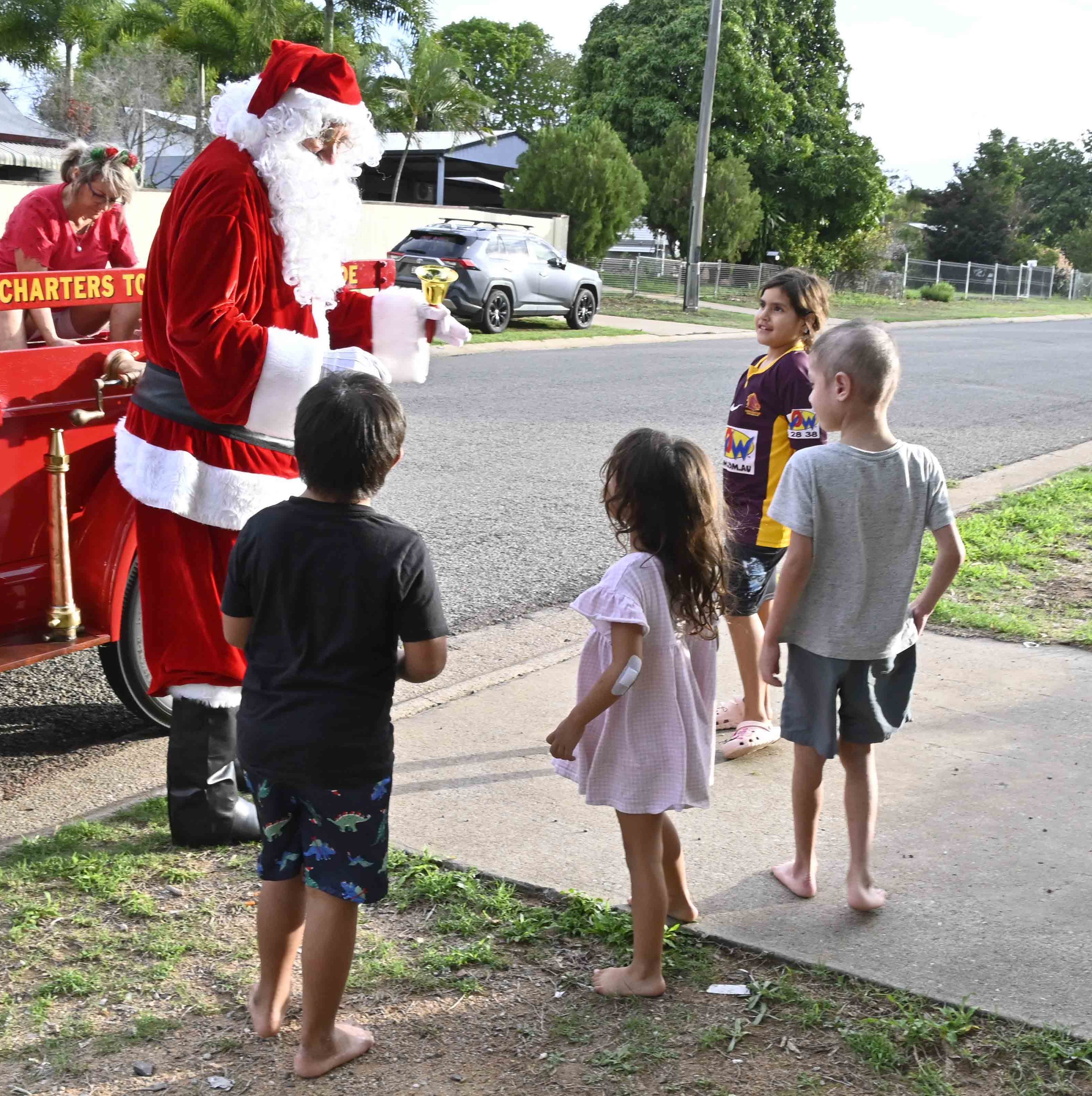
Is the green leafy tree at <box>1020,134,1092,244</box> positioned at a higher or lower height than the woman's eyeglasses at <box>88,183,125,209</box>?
higher

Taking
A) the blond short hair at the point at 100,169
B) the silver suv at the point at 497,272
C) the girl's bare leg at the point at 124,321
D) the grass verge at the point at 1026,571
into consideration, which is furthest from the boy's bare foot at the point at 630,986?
the silver suv at the point at 497,272

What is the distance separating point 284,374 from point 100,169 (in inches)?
102

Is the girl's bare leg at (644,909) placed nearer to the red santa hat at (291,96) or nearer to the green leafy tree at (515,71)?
the red santa hat at (291,96)

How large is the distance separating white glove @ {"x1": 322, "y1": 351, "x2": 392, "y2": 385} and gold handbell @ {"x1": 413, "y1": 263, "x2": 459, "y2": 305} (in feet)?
2.24

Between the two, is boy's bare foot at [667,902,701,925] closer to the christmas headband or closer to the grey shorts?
the grey shorts

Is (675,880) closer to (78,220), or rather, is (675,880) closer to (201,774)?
(201,774)

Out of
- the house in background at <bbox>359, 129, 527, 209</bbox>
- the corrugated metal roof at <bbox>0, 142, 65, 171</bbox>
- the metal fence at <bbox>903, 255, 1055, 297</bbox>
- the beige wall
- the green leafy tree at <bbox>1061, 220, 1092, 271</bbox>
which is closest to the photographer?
the beige wall

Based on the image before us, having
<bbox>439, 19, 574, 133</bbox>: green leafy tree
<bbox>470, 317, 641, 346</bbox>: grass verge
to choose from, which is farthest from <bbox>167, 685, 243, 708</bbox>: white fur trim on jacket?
<bbox>439, 19, 574, 133</bbox>: green leafy tree

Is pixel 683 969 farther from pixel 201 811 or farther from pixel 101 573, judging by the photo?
pixel 101 573

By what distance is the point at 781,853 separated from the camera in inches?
136

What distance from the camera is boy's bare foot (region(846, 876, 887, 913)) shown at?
3.12m

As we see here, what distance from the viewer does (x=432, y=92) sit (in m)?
35.8

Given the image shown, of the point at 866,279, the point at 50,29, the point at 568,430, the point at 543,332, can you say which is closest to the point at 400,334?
the point at 568,430

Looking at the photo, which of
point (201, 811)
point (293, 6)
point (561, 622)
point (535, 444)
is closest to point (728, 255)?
point (293, 6)
